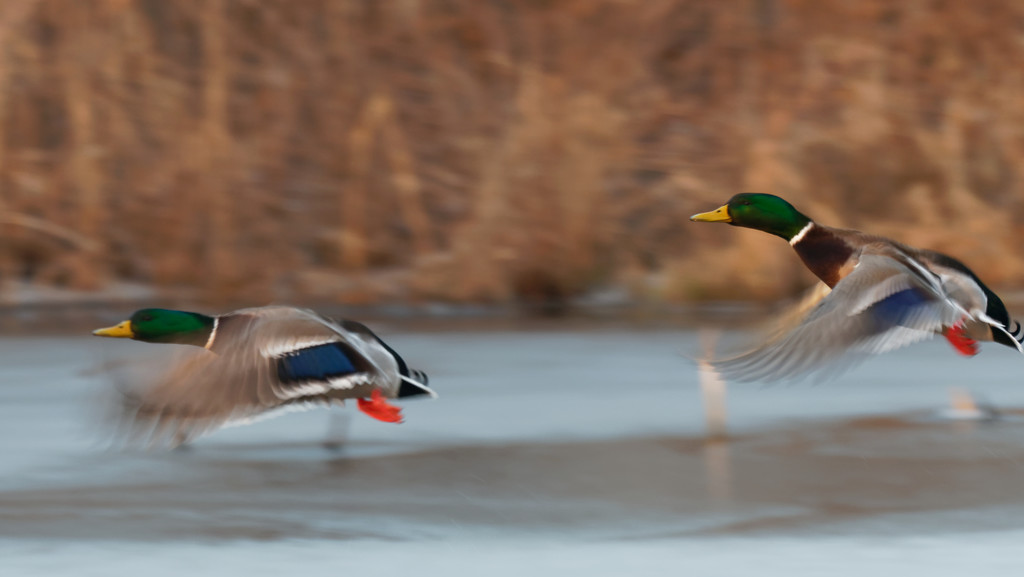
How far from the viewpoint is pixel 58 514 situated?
14.1ft

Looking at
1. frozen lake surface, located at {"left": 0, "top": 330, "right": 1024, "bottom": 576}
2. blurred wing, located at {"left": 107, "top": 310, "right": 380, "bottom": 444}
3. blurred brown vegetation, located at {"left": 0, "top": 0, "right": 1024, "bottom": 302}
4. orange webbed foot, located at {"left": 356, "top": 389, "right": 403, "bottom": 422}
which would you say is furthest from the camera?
blurred brown vegetation, located at {"left": 0, "top": 0, "right": 1024, "bottom": 302}

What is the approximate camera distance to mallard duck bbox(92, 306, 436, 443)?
4.50 m

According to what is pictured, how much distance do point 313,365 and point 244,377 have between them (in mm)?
199

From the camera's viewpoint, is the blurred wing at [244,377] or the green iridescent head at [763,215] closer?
the blurred wing at [244,377]

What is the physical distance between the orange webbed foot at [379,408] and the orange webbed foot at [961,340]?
166 centimetres

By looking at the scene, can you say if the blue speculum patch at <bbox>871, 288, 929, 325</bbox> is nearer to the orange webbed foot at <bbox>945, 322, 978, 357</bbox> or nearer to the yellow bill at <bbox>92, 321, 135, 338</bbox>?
the orange webbed foot at <bbox>945, 322, 978, 357</bbox>

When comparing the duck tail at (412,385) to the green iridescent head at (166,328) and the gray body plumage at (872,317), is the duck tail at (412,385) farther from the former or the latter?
the gray body plumage at (872,317)

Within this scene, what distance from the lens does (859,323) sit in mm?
4336

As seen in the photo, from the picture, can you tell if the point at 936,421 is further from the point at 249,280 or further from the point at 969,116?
the point at 969,116

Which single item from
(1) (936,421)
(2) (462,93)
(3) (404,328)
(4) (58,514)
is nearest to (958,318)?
(1) (936,421)

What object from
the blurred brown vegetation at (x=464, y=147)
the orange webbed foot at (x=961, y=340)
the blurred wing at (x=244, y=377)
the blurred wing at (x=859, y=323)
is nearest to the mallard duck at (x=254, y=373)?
the blurred wing at (x=244, y=377)

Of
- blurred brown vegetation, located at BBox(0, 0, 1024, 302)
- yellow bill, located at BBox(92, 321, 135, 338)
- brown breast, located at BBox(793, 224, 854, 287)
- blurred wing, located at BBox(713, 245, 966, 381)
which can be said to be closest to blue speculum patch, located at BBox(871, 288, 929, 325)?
blurred wing, located at BBox(713, 245, 966, 381)

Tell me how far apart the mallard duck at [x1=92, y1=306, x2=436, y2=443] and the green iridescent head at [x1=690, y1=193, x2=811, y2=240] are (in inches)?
51.2

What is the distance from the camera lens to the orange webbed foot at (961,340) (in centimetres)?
479
